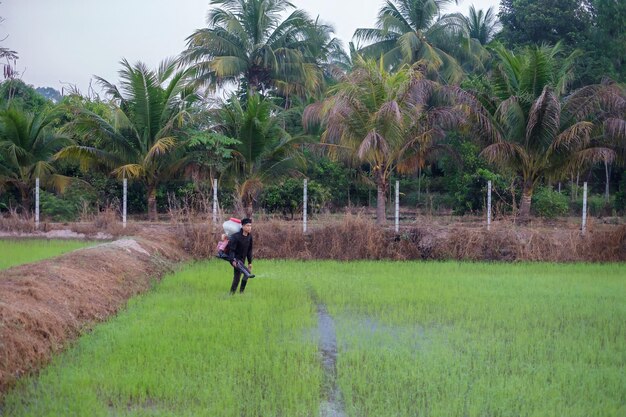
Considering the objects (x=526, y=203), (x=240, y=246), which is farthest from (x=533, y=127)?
(x=240, y=246)

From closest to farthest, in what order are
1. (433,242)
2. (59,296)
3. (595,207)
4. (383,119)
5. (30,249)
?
1. (59,296)
2. (30,249)
3. (433,242)
4. (383,119)
5. (595,207)

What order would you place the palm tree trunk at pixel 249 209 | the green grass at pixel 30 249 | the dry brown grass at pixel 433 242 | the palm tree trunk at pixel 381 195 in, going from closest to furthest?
the green grass at pixel 30 249 < the dry brown grass at pixel 433 242 < the palm tree trunk at pixel 249 209 < the palm tree trunk at pixel 381 195

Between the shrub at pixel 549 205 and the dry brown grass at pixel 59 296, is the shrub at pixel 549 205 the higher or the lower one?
the higher one

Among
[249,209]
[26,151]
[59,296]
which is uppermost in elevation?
[26,151]

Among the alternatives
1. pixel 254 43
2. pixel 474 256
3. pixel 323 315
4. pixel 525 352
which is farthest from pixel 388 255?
pixel 254 43

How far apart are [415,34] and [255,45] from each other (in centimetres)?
Result: 645

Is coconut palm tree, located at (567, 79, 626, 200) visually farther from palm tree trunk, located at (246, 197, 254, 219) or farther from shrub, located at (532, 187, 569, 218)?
palm tree trunk, located at (246, 197, 254, 219)

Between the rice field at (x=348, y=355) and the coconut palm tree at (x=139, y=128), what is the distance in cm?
816

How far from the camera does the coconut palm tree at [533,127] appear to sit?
17312mm

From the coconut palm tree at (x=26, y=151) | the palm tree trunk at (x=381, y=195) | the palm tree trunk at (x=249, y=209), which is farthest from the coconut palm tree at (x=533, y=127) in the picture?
the coconut palm tree at (x=26, y=151)

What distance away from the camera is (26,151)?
20547 millimetres

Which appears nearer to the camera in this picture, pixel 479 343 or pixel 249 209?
pixel 479 343

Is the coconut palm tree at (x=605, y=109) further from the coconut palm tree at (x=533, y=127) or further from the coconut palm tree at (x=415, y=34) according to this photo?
the coconut palm tree at (x=415, y=34)

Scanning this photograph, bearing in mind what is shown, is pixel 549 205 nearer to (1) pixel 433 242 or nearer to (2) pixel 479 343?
(1) pixel 433 242
